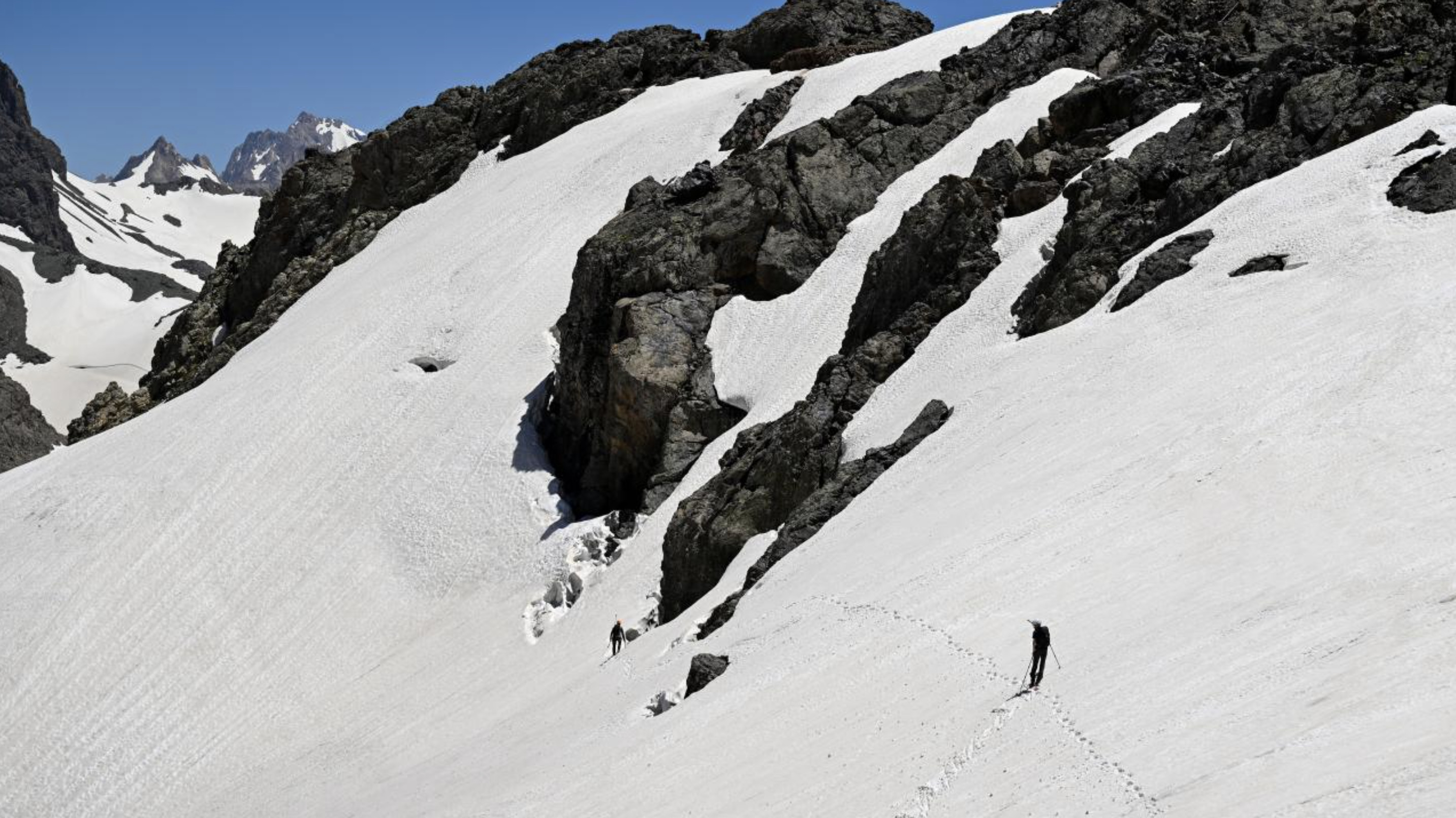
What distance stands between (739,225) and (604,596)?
17.9 metres

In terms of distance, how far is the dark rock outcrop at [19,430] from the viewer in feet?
270

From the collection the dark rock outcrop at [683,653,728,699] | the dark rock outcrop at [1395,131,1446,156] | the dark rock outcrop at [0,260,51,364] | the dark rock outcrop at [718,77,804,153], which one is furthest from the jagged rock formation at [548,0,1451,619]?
the dark rock outcrop at [0,260,51,364]

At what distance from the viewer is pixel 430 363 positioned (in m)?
57.8

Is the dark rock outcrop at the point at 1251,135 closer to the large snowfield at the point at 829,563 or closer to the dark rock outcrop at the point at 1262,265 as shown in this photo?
the large snowfield at the point at 829,563

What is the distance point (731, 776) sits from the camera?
20984 millimetres

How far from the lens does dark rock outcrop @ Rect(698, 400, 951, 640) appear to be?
33.2m

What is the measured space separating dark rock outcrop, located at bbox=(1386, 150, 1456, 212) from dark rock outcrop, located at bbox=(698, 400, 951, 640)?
12337 mm

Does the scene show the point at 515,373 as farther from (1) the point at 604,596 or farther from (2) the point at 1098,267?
(2) the point at 1098,267

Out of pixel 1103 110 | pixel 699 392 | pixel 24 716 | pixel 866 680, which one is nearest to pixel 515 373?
pixel 699 392

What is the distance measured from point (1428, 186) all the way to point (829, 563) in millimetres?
17559

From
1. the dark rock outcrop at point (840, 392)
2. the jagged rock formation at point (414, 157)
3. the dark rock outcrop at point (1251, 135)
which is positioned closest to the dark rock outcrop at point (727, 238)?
the dark rock outcrop at point (840, 392)

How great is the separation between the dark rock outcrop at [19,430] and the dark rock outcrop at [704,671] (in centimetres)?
6827

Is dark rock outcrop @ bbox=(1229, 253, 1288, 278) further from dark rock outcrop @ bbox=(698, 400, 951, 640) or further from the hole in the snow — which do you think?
the hole in the snow

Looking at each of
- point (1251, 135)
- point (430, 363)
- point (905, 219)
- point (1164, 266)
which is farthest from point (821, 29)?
point (1164, 266)
